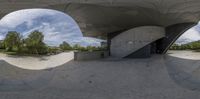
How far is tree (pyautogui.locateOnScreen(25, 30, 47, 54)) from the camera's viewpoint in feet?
136

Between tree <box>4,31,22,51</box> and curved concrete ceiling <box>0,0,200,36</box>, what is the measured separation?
63.3ft

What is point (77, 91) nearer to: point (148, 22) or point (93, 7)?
point (93, 7)

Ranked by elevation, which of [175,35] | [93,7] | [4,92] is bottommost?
[4,92]

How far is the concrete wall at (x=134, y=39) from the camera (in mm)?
27219

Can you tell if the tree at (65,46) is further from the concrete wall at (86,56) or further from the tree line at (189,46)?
the concrete wall at (86,56)

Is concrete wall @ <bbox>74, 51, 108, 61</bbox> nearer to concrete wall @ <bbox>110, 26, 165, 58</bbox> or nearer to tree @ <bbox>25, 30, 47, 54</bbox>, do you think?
concrete wall @ <bbox>110, 26, 165, 58</bbox>

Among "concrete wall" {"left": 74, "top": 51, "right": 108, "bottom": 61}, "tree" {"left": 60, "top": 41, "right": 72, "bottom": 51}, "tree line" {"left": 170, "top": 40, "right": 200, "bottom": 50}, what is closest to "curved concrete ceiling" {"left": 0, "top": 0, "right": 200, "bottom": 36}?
"concrete wall" {"left": 74, "top": 51, "right": 108, "bottom": 61}

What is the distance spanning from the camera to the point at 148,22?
102ft

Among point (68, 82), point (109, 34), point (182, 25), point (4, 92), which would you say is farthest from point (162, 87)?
point (109, 34)

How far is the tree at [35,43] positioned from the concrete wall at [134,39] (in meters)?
20.1

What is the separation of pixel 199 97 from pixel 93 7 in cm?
1677

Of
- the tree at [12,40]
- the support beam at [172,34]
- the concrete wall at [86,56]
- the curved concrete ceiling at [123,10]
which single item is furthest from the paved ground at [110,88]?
the tree at [12,40]

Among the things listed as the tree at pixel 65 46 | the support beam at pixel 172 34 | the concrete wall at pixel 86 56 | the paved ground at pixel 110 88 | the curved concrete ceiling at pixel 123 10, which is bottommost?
the paved ground at pixel 110 88

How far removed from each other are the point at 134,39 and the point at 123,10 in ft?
14.7
